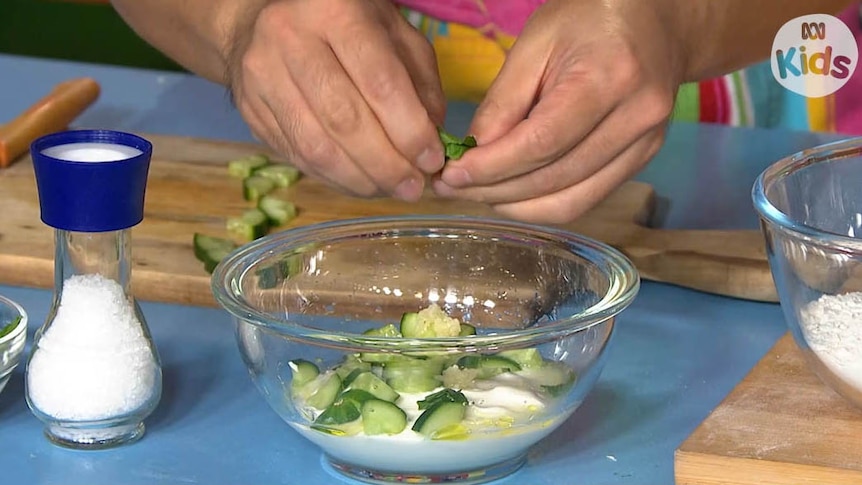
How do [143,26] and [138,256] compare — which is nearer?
[138,256]

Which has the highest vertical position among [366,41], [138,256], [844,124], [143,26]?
[366,41]

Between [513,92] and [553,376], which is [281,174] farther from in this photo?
[553,376]

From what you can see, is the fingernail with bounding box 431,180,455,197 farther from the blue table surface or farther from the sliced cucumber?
the sliced cucumber

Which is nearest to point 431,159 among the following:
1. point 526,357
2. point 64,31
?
point 526,357

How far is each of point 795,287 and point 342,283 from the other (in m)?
0.31

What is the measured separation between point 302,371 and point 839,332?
33cm

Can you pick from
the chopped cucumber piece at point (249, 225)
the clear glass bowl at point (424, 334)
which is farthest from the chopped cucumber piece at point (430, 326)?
the chopped cucumber piece at point (249, 225)

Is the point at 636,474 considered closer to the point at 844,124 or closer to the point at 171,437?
the point at 171,437

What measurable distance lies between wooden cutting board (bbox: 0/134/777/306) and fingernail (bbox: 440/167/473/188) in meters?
0.22

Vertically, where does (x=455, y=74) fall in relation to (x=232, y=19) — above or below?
below

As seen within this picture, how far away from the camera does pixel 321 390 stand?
78cm

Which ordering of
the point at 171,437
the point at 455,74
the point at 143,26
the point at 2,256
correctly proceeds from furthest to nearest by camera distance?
1. the point at 455,74
2. the point at 143,26
3. the point at 2,256
4. the point at 171,437

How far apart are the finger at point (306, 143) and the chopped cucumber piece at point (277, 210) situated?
6.6 inches

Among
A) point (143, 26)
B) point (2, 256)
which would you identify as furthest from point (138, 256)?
point (143, 26)
